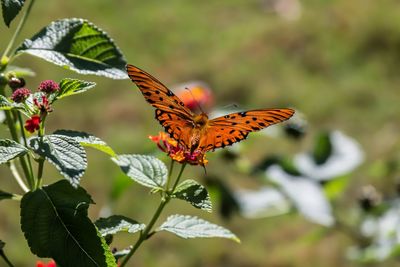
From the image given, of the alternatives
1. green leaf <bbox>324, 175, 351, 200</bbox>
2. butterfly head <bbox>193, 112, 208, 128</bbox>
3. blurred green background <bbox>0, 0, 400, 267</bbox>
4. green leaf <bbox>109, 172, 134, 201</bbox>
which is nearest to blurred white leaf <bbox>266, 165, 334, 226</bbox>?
green leaf <bbox>324, 175, 351, 200</bbox>

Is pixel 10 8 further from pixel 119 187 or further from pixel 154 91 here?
pixel 119 187

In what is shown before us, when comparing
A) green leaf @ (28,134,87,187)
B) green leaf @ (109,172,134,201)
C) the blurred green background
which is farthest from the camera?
the blurred green background

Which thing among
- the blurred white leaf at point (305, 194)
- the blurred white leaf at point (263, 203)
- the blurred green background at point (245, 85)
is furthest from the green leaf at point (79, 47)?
the blurred green background at point (245, 85)

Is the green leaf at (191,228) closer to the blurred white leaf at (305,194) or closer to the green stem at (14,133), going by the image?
the green stem at (14,133)

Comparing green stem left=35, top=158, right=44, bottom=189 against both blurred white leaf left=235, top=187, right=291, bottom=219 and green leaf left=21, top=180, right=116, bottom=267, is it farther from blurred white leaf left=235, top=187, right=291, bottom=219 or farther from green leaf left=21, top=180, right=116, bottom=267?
blurred white leaf left=235, top=187, right=291, bottom=219

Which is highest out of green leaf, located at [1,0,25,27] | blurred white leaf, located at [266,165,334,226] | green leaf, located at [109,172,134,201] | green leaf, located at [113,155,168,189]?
blurred white leaf, located at [266,165,334,226]

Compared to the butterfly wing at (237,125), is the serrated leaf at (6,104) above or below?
below
